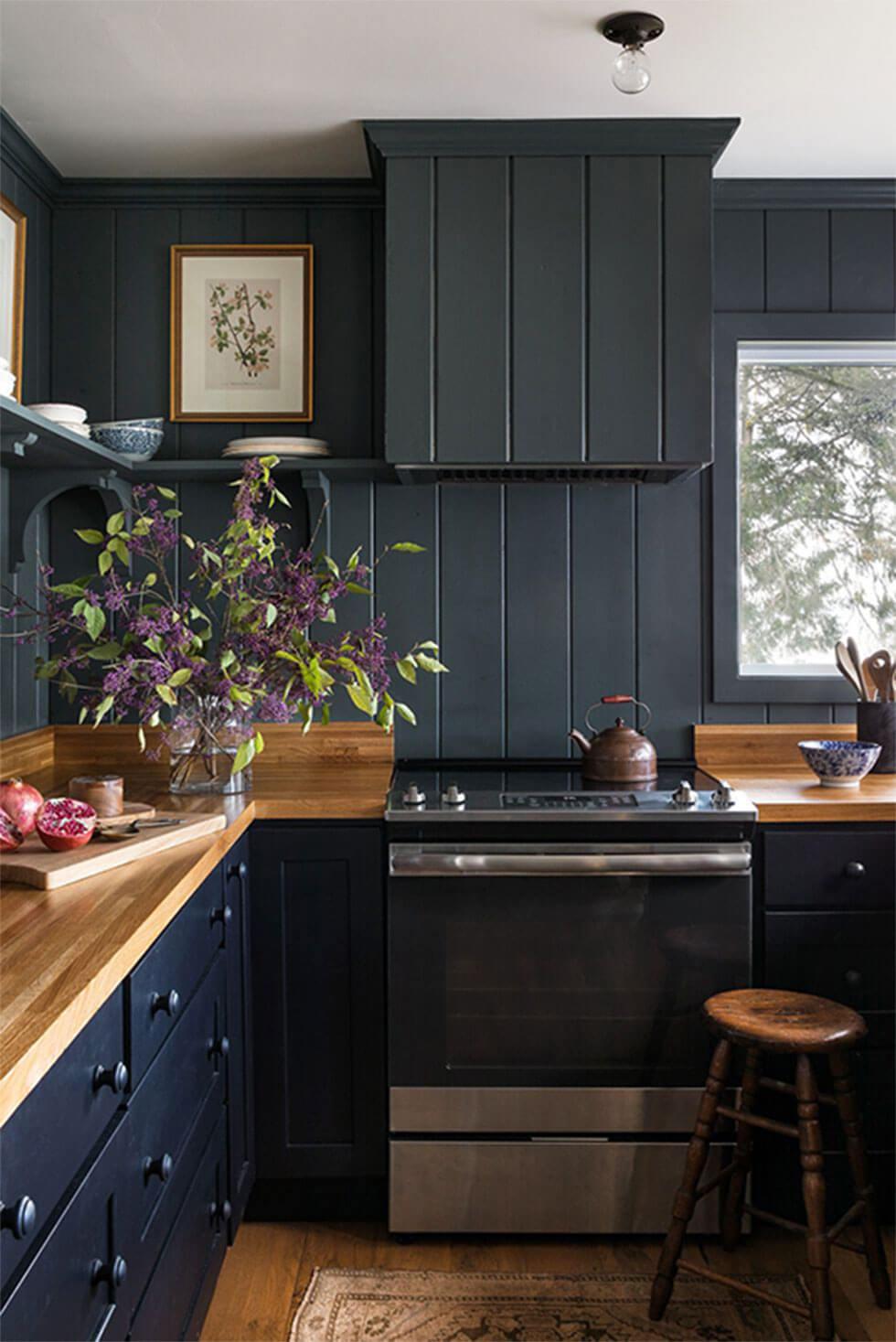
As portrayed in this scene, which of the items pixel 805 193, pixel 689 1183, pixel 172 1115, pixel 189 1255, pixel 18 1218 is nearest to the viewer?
pixel 18 1218

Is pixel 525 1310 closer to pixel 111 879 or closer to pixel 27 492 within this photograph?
pixel 111 879

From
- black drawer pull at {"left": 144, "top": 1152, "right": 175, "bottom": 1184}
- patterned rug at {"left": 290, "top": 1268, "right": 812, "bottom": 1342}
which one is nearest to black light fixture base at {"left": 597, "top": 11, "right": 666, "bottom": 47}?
black drawer pull at {"left": 144, "top": 1152, "right": 175, "bottom": 1184}

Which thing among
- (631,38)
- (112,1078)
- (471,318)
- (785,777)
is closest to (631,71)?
(631,38)

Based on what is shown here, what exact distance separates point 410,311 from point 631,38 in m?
0.74

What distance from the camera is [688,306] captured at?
8.88 ft

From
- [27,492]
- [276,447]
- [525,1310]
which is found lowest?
[525,1310]

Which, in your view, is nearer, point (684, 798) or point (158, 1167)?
point (158, 1167)

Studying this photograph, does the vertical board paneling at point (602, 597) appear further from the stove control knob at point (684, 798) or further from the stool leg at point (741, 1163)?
the stool leg at point (741, 1163)

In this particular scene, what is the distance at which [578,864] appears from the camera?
2.39 m

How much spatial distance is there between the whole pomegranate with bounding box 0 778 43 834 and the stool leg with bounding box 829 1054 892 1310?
150cm

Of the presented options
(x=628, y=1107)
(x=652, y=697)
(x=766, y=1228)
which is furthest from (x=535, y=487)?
(x=766, y=1228)

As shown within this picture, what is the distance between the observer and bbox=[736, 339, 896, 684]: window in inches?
123

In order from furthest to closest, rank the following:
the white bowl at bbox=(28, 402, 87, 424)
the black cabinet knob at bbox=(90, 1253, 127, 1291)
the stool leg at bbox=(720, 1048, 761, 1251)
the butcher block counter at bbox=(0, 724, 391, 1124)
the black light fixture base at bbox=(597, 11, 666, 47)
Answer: the white bowl at bbox=(28, 402, 87, 424) → the stool leg at bbox=(720, 1048, 761, 1251) → the black light fixture base at bbox=(597, 11, 666, 47) → the black cabinet knob at bbox=(90, 1253, 127, 1291) → the butcher block counter at bbox=(0, 724, 391, 1124)

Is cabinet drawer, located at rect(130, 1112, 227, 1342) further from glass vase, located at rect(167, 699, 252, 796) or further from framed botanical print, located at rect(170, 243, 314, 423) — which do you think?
framed botanical print, located at rect(170, 243, 314, 423)
